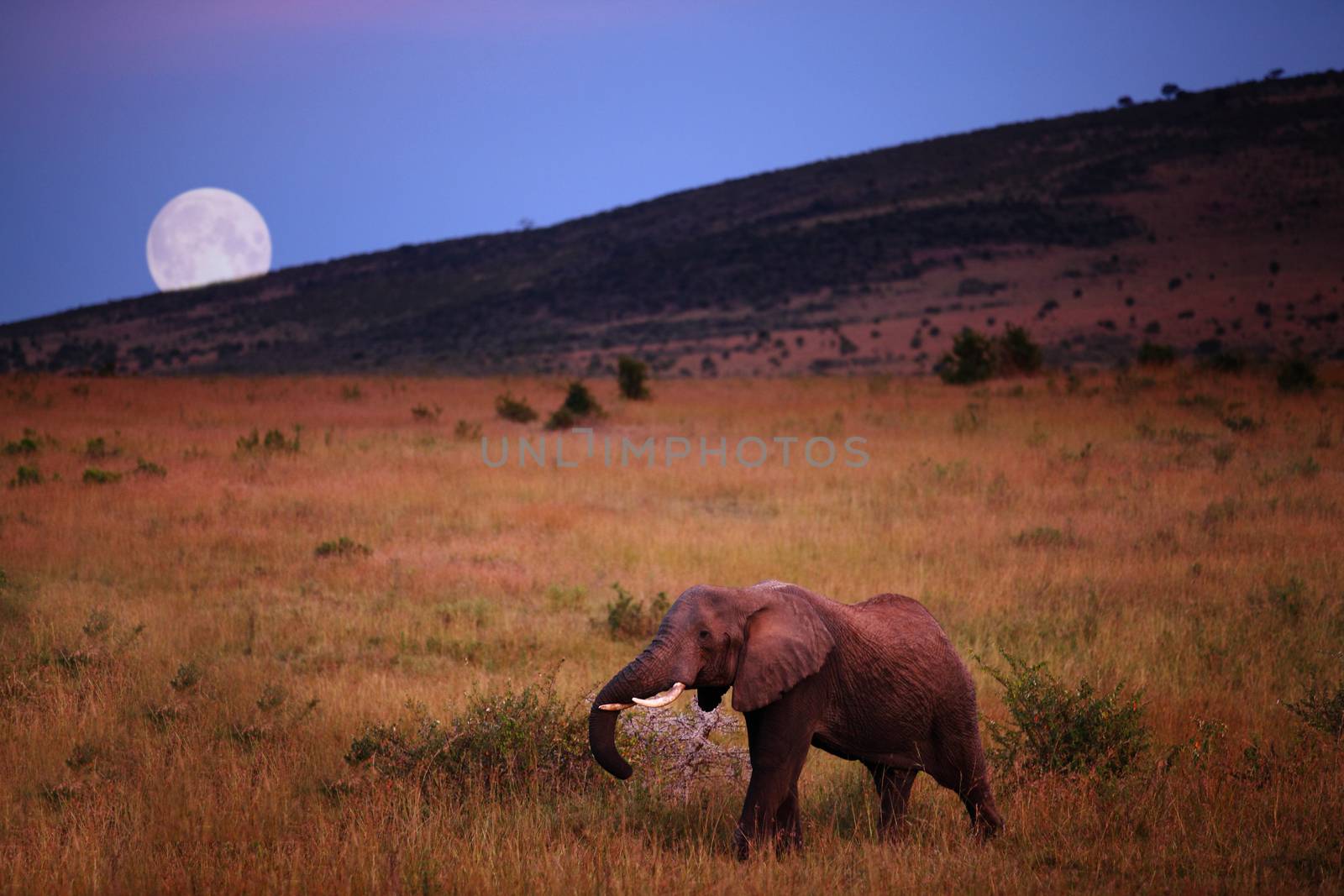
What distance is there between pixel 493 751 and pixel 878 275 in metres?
69.3

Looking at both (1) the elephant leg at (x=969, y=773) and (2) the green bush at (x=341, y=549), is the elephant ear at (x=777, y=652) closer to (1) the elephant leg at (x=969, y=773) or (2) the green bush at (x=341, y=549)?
(1) the elephant leg at (x=969, y=773)

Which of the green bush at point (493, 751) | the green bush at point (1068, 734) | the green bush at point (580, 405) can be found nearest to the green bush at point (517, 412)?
the green bush at point (580, 405)

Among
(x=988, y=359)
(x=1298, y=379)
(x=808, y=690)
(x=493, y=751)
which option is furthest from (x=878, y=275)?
(x=808, y=690)

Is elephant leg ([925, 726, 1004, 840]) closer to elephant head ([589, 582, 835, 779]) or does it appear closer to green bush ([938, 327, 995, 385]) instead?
elephant head ([589, 582, 835, 779])

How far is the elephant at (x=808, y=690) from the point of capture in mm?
4047

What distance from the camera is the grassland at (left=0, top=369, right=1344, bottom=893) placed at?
439 centimetres

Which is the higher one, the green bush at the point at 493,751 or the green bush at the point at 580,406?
the green bush at the point at 580,406

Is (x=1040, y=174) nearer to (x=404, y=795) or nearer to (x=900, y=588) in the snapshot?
(x=900, y=588)

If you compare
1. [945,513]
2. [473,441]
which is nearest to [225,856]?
[945,513]

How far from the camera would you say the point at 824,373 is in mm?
47625

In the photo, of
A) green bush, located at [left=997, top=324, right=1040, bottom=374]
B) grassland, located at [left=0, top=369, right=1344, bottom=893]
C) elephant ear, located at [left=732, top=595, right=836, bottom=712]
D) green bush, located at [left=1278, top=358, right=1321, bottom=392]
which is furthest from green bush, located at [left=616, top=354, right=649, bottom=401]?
elephant ear, located at [left=732, top=595, right=836, bottom=712]

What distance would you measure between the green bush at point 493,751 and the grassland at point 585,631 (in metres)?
0.11

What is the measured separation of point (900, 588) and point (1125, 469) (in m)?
7.88

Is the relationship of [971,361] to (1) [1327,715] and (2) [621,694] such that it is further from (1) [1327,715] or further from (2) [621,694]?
(2) [621,694]
